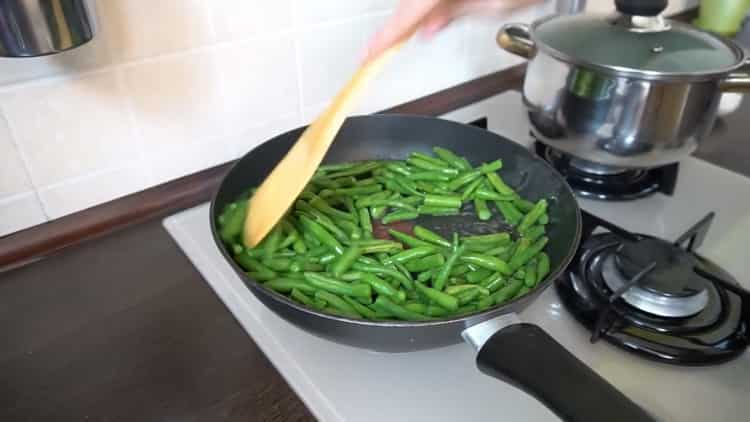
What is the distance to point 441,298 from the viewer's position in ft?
2.03

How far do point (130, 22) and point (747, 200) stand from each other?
882mm

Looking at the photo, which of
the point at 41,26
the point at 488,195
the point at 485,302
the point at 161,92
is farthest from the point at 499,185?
the point at 41,26

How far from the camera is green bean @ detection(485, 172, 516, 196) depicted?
2.64ft

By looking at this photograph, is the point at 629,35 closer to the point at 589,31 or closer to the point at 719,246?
the point at 589,31

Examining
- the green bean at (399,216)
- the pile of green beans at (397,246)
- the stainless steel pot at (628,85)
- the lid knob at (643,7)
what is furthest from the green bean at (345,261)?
the lid knob at (643,7)

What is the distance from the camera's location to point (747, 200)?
86 centimetres

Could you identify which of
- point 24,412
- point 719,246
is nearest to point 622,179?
point 719,246

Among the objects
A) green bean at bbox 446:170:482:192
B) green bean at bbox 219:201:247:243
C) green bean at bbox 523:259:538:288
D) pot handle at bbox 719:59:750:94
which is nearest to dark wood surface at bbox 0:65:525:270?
green bean at bbox 219:201:247:243

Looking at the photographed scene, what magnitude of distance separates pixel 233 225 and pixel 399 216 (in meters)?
0.22

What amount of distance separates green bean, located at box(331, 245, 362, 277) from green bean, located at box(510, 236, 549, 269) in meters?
0.19

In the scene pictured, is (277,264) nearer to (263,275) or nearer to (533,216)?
(263,275)

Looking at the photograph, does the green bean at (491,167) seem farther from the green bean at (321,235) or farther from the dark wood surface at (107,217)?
the dark wood surface at (107,217)

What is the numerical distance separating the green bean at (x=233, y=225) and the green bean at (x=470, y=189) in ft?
0.98

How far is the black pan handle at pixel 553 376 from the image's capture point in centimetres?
43
